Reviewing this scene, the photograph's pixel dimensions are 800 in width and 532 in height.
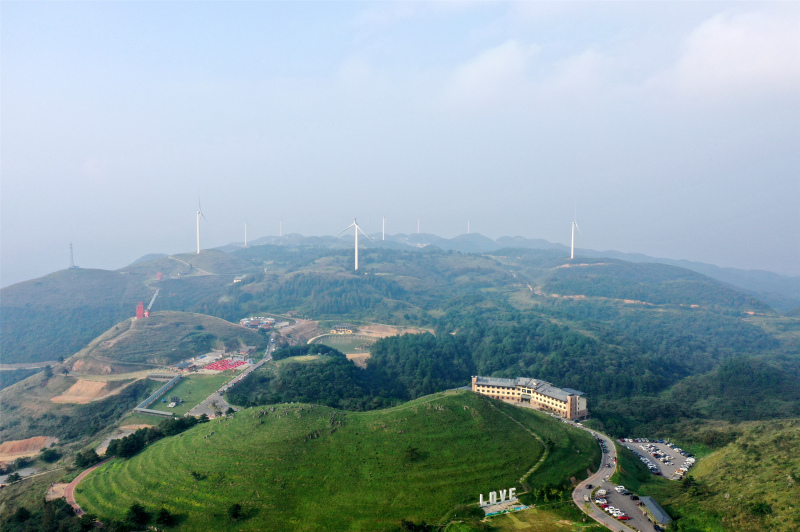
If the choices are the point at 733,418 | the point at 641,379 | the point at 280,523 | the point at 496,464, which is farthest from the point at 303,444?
the point at 641,379

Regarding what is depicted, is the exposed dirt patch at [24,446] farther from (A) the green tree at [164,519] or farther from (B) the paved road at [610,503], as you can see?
(B) the paved road at [610,503]

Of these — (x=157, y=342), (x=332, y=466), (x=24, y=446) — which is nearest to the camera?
(x=332, y=466)

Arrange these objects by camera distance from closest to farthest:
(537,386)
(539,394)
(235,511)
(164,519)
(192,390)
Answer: (235,511), (164,519), (539,394), (537,386), (192,390)

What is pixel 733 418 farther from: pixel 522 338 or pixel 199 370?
pixel 199 370

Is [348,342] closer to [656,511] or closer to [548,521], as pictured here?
[548,521]

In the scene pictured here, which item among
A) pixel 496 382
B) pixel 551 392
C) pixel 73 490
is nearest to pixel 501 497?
pixel 551 392

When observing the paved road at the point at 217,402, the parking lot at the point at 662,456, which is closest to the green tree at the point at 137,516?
the paved road at the point at 217,402

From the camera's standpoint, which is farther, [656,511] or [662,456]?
[662,456]
